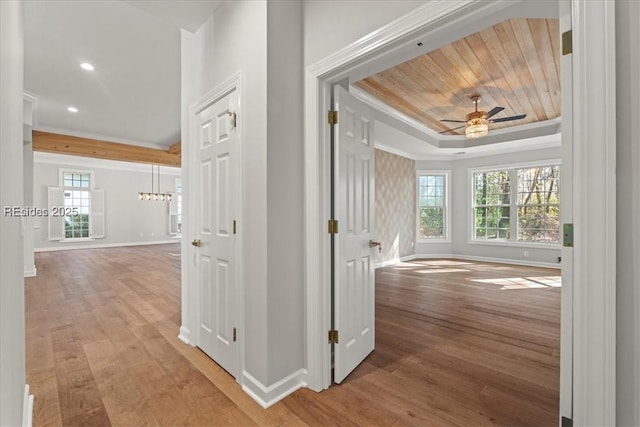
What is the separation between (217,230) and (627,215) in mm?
2352

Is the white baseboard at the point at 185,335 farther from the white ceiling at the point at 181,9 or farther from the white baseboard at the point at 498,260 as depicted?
the white baseboard at the point at 498,260

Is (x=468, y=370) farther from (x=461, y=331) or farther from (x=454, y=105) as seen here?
(x=454, y=105)

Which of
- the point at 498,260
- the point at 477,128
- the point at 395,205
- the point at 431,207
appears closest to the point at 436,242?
the point at 431,207

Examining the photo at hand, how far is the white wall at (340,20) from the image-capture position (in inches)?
60.1

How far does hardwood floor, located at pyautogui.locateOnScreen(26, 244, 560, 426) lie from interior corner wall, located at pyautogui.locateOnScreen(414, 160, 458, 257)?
11.3 ft

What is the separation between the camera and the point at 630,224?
3.17 ft

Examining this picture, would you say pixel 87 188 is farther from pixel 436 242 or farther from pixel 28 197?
pixel 436 242

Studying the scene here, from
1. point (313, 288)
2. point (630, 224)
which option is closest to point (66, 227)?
point (313, 288)

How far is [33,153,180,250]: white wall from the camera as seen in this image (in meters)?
8.62

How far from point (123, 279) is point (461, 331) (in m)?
5.59

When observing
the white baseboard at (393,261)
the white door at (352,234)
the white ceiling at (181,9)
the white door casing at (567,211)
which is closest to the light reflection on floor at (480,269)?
the white baseboard at (393,261)

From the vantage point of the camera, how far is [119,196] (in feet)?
33.7

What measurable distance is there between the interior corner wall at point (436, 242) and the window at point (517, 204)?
0.54m

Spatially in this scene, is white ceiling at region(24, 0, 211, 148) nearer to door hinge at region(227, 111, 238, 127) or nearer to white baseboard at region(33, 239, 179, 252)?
door hinge at region(227, 111, 238, 127)
